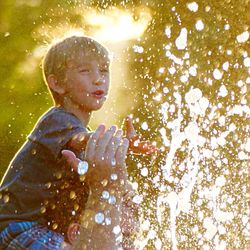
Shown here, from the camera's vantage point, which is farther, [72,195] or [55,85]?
[55,85]

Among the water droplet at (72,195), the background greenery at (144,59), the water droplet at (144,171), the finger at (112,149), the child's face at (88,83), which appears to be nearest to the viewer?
the finger at (112,149)

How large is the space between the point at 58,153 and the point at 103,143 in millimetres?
952

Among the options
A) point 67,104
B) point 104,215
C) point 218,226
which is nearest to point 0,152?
point 218,226

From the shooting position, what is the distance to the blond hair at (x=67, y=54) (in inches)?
129

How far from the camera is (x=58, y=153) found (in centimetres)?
279

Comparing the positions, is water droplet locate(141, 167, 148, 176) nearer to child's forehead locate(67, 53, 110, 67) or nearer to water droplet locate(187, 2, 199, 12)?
water droplet locate(187, 2, 199, 12)

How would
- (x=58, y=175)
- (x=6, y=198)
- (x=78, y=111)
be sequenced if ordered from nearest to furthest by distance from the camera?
(x=58, y=175) → (x=6, y=198) → (x=78, y=111)

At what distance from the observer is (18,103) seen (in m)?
14.2

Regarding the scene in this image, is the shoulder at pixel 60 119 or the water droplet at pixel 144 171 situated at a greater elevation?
the shoulder at pixel 60 119

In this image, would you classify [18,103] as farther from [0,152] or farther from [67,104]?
[67,104]

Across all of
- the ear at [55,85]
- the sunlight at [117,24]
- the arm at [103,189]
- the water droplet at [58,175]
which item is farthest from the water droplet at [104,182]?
the sunlight at [117,24]

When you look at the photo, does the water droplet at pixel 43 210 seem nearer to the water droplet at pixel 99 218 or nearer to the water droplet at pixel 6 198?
the water droplet at pixel 6 198

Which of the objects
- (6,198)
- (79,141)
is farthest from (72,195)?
(6,198)

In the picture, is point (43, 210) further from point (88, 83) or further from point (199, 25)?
point (199, 25)
